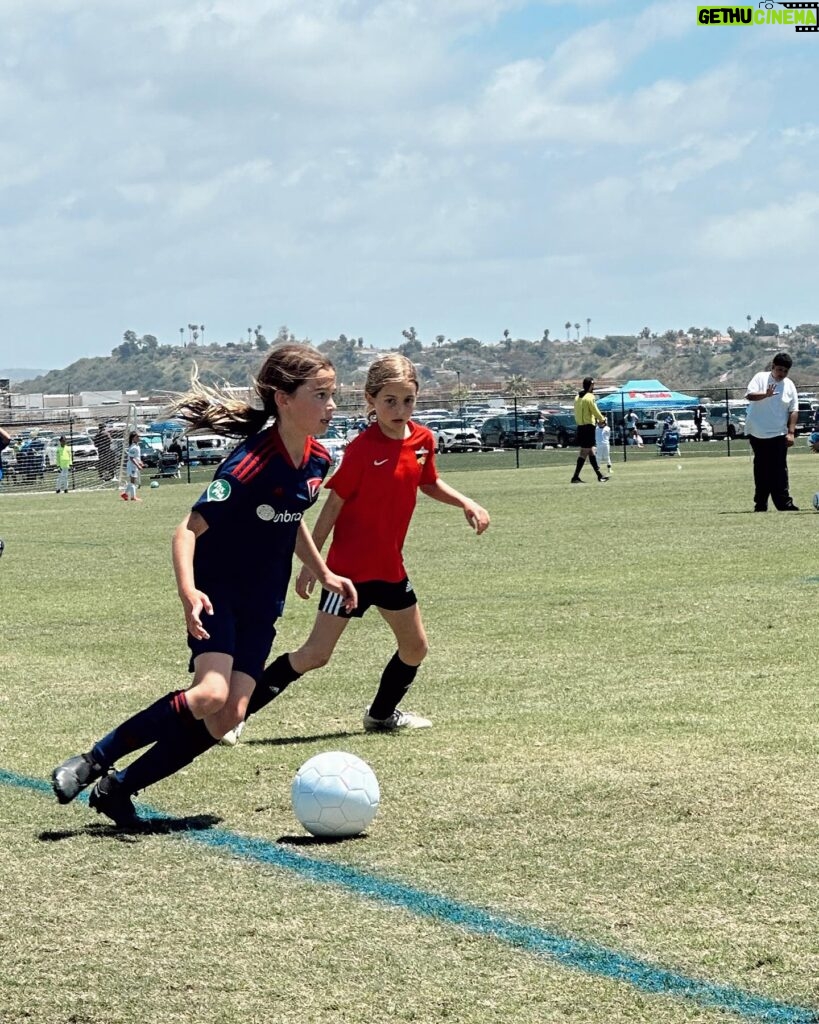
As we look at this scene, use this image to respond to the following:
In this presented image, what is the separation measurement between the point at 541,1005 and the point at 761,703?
4.21 meters

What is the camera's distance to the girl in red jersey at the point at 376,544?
739 centimetres

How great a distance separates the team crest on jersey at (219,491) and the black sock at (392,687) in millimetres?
1969

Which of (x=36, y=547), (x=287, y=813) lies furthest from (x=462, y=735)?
(x=36, y=547)

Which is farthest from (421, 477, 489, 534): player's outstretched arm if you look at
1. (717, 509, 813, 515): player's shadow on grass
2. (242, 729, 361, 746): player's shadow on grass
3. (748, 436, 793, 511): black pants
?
(717, 509, 813, 515): player's shadow on grass

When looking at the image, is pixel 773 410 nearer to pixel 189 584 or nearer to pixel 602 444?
pixel 189 584

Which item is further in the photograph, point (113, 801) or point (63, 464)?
point (63, 464)

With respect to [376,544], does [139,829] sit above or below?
below

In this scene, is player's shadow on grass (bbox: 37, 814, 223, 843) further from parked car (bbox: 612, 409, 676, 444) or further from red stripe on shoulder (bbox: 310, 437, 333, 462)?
parked car (bbox: 612, 409, 676, 444)

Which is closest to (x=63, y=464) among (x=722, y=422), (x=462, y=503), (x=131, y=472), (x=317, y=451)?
(x=131, y=472)

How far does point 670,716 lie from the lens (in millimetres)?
7598

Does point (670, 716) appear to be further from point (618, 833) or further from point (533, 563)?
point (533, 563)

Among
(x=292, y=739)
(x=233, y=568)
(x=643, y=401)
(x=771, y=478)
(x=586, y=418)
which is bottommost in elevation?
(x=292, y=739)

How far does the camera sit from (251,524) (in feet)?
19.3

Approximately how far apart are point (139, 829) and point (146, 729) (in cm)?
36
